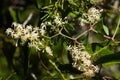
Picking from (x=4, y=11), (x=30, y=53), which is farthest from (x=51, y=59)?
(x=4, y=11)

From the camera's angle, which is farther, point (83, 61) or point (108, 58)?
point (108, 58)

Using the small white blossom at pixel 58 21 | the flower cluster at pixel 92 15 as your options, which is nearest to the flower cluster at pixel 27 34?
the small white blossom at pixel 58 21

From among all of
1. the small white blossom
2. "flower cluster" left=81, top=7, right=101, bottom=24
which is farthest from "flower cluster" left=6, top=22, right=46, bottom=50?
"flower cluster" left=81, top=7, right=101, bottom=24

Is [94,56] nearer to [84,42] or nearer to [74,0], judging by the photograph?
[84,42]

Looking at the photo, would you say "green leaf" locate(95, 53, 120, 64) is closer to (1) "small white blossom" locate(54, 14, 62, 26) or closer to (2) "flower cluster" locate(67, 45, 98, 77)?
(2) "flower cluster" locate(67, 45, 98, 77)

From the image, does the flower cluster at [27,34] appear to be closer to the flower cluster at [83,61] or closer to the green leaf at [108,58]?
the flower cluster at [83,61]

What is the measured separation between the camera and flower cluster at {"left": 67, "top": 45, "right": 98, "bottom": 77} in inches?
45.8

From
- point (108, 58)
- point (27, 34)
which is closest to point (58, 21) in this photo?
point (27, 34)

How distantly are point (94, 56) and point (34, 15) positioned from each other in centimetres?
92

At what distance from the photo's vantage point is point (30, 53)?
A: 55.5 inches

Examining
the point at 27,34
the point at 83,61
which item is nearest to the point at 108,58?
the point at 83,61

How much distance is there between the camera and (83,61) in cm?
116

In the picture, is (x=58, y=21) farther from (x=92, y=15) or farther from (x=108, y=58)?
(x=108, y=58)

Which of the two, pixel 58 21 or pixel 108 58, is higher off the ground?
pixel 58 21
